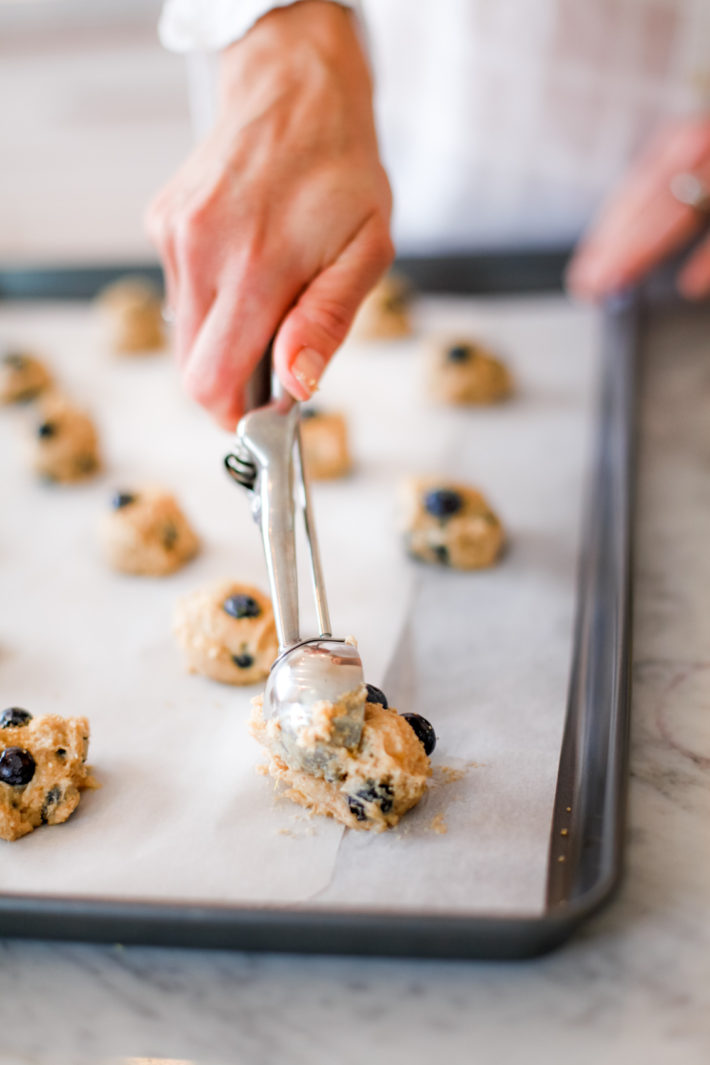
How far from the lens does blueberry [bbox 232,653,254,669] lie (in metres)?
1.08

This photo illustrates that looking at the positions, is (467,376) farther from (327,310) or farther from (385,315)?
(327,310)

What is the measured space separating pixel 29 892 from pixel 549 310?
1.37 metres

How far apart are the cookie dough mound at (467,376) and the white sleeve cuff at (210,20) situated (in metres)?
0.60

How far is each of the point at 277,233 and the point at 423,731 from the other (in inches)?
18.7

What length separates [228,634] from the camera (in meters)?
1.08

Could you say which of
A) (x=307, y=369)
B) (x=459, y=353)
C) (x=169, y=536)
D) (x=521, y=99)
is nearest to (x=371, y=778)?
(x=307, y=369)

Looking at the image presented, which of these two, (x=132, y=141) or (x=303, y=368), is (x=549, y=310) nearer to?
(x=303, y=368)

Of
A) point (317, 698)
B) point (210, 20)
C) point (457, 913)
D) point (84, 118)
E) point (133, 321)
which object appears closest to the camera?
point (457, 913)

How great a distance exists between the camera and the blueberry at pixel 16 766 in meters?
0.89

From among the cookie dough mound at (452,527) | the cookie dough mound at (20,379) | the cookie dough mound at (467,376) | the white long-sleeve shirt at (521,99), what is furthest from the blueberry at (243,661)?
the white long-sleeve shirt at (521,99)

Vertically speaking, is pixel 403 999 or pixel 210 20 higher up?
pixel 210 20

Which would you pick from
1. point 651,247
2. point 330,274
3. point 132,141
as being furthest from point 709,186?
point 132,141

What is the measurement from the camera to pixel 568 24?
5.18 feet

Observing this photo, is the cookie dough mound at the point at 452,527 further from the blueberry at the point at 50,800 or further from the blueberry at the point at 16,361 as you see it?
the blueberry at the point at 16,361
